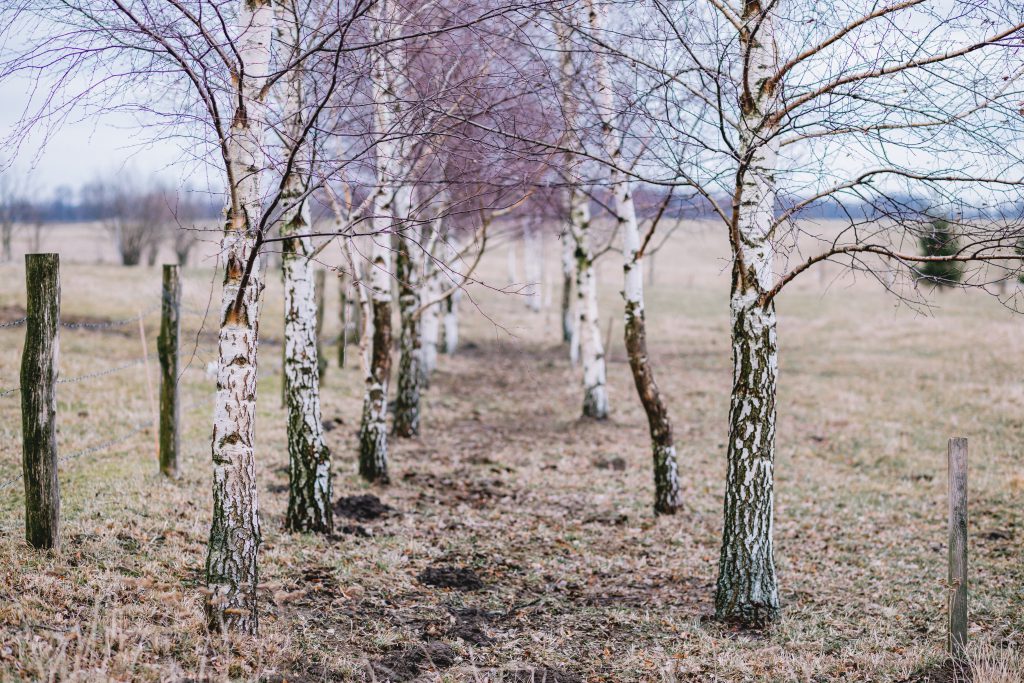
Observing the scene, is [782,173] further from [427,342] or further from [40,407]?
[427,342]

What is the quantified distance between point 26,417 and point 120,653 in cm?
228

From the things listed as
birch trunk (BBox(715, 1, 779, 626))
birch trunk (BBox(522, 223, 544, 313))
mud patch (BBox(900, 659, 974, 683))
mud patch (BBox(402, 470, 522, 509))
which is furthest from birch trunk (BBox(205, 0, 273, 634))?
birch trunk (BBox(522, 223, 544, 313))

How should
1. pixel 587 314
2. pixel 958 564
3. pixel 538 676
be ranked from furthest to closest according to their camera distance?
pixel 587 314, pixel 958 564, pixel 538 676

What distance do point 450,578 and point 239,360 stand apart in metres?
3.17

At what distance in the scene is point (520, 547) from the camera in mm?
7910

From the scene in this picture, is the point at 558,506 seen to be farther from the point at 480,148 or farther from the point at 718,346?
the point at 718,346

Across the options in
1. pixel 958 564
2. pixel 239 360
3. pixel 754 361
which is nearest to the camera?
pixel 239 360

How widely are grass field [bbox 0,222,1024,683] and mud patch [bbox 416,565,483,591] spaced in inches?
3.7

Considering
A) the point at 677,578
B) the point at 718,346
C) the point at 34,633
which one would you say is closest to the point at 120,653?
the point at 34,633

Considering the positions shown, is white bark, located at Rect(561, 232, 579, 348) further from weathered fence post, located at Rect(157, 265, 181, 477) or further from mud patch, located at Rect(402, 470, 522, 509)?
weathered fence post, located at Rect(157, 265, 181, 477)

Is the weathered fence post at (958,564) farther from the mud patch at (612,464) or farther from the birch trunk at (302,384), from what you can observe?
the mud patch at (612,464)

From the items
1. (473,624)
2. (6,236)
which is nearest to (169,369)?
(473,624)

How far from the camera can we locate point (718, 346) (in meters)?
27.4

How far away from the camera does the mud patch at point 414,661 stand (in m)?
4.83
